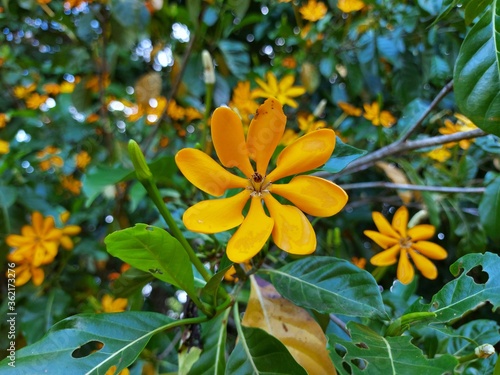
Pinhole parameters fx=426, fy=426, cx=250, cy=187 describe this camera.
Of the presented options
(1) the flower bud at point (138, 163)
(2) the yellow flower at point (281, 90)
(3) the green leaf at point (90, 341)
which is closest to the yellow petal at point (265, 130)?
(1) the flower bud at point (138, 163)

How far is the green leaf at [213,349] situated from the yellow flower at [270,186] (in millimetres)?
137

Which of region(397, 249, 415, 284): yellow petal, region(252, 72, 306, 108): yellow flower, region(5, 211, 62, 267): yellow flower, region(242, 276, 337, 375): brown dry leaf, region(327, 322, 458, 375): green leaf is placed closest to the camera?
region(327, 322, 458, 375): green leaf

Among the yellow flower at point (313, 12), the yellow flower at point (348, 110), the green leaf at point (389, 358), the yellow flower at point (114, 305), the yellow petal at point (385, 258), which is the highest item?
the yellow flower at point (313, 12)

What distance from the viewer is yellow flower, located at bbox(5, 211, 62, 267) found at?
877 millimetres

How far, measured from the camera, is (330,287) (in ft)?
1.44

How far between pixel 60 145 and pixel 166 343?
91 centimetres

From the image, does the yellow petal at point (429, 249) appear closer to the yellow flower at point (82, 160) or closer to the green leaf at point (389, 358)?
the green leaf at point (389, 358)

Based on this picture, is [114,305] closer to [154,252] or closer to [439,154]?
[154,252]

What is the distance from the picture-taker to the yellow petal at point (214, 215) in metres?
0.38

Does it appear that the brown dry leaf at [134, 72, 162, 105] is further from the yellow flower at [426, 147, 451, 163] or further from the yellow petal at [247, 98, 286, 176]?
the yellow petal at [247, 98, 286, 176]

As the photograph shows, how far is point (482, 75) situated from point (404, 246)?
0.87ft

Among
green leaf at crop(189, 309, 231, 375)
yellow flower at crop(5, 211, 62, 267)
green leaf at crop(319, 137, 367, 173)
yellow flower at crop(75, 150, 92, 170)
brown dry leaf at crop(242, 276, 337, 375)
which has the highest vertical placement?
green leaf at crop(319, 137, 367, 173)

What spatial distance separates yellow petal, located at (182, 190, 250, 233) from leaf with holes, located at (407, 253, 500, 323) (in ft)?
0.64

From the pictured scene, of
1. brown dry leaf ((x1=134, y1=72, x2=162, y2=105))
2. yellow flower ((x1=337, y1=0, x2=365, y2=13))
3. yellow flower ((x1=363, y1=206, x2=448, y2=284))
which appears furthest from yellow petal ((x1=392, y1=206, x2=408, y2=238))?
brown dry leaf ((x1=134, y1=72, x2=162, y2=105))
